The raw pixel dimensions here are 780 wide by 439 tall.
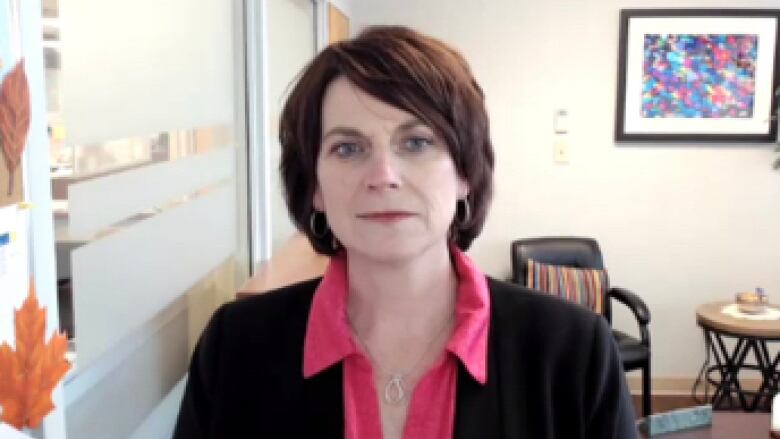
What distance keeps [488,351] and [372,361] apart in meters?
0.17

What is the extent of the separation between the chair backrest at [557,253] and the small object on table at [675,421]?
1.69 meters

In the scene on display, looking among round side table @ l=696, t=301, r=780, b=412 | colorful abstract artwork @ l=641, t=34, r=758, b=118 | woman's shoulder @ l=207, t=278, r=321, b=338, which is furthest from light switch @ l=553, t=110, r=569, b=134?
woman's shoulder @ l=207, t=278, r=321, b=338

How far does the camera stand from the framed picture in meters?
4.01

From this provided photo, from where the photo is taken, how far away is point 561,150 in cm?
415

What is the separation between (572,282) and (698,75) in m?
1.30

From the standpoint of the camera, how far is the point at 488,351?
1.08 meters

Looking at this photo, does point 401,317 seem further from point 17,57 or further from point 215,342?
point 17,57

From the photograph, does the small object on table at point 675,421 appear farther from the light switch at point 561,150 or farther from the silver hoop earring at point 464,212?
the light switch at point 561,150

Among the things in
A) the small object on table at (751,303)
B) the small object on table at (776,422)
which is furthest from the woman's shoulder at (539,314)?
the small object on table at (751,303)

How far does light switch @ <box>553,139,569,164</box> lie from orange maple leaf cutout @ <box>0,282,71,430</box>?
3377 millimetres

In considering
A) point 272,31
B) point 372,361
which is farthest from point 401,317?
point 272,31

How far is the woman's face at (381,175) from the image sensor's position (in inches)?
39.9

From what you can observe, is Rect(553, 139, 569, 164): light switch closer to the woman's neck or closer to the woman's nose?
the woman's neck

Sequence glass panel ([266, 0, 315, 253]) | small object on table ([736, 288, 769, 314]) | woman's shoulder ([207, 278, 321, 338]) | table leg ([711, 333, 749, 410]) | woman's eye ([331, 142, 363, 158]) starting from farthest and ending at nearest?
table leg ([711, 333, 749, 410]) < small object on table ([736, 288, 769, 314]) < glass panel ([266, 0, 315, 253]) < woman's shoulder ([207, 278, 321, 338]) < woman's eye ([331, 142, 363, 158])
